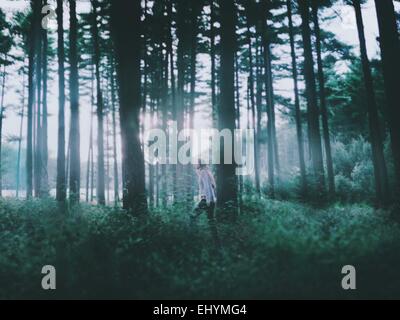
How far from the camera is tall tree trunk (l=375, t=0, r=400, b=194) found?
8.77 metres

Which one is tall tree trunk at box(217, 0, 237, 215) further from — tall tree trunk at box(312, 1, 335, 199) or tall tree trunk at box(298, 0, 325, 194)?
tall tree trunk at box(312, 1, 335, 199)

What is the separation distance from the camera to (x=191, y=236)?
6844 mm

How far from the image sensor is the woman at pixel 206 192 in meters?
8.52

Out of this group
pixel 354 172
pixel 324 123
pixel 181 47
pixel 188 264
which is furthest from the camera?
pixel 181 47

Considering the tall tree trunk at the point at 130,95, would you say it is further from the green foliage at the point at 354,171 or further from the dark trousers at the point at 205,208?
the green foliage at the point at 354,171

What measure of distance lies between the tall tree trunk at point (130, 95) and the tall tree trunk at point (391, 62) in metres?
7.34

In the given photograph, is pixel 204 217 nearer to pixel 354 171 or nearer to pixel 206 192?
pixel 206 192

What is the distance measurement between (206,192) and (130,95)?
3525 mm

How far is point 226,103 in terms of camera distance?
9.92m

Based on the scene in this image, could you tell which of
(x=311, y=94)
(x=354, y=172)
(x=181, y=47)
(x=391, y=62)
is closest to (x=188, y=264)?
(x=391, y=62)

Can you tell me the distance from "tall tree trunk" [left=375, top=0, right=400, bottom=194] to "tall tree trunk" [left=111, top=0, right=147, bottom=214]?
7.34 m

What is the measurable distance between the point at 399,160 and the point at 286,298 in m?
6.19

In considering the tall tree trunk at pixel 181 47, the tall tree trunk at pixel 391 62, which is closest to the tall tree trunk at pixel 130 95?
the tall tree trunk at pixel 391 62
